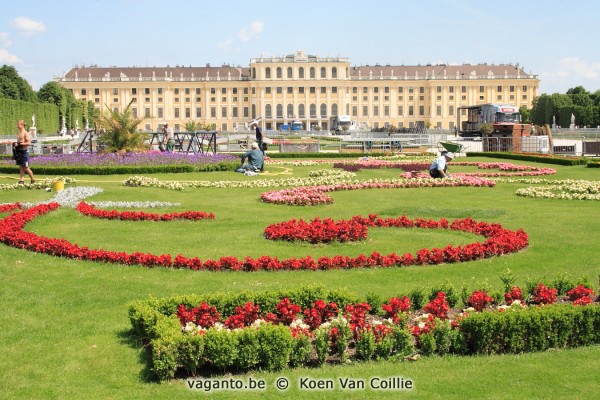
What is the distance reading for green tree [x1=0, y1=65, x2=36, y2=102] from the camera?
59.8 metres

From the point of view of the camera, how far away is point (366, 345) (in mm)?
4879

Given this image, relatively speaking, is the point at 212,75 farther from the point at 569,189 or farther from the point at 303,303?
the point at 303,303

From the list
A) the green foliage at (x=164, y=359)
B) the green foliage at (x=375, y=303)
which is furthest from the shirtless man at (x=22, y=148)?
the green foliage at (x=164, y=359)

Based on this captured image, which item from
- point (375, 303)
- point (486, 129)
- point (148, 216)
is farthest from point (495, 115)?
point (375, 303)

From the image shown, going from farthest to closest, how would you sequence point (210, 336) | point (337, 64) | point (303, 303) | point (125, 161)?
point (337, 64)
point (125, 161)
point (303, 303)
point (210, 336)

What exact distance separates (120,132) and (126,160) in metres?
1.69

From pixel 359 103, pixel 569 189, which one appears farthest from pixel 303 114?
pixel 569 189

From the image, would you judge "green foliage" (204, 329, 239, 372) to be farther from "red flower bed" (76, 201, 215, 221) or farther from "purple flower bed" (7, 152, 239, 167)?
"purple flower bed" (7, 152, 239, 167)

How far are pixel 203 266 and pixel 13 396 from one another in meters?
3.28

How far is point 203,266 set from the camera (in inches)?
298

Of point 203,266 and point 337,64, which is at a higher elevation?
point 337,64

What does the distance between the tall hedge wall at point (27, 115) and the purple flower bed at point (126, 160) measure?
32.0 meters

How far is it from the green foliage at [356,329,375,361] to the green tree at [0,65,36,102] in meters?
58.9

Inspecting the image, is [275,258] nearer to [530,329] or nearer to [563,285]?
[563,285]
